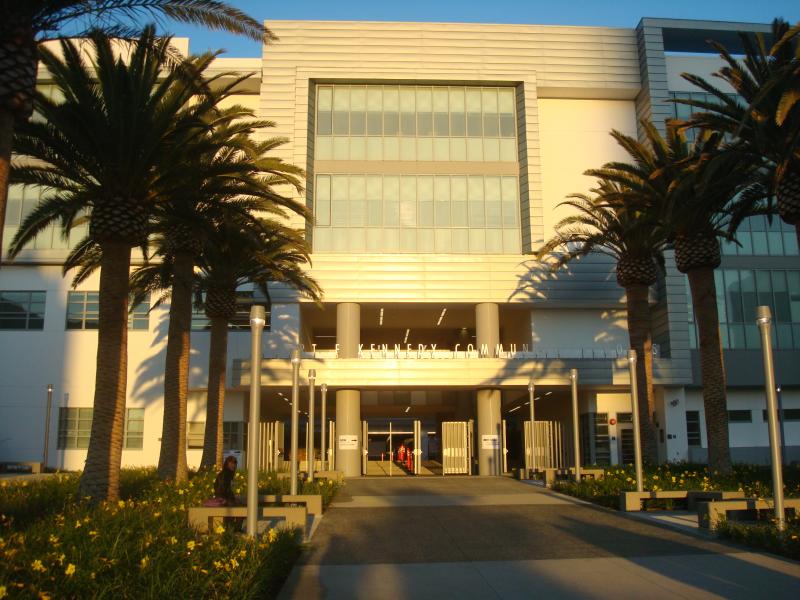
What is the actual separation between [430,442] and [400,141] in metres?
26.0

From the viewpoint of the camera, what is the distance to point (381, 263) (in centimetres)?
3800

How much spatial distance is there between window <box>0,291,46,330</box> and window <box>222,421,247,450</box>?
1034 cm

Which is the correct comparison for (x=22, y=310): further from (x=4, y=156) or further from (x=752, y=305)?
(x=752, y=305)

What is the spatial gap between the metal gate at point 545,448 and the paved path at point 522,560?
53.6ft

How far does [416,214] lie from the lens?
132 feet

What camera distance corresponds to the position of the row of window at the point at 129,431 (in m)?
37.6

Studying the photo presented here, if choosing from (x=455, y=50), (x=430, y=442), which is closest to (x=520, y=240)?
(x=455, y=50)

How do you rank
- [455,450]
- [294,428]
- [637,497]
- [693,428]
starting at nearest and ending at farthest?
[637,497] < [294,428] < [455,450] < [693,428]

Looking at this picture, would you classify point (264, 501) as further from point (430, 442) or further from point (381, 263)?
point (430, 442)

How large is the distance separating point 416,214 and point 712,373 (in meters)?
21.0

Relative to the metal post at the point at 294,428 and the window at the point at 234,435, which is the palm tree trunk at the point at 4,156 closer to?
the metal post at the point at 294,428

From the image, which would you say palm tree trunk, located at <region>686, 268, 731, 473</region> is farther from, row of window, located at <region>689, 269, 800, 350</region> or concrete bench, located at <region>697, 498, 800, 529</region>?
row of window, located at <region>689, 269, 800, 350</region>

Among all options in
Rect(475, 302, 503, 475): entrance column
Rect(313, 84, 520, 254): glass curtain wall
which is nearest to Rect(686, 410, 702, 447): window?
Rect(475, 302, 503, 475): entrance column

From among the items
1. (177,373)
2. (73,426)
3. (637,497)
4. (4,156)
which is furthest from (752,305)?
(4,156)
